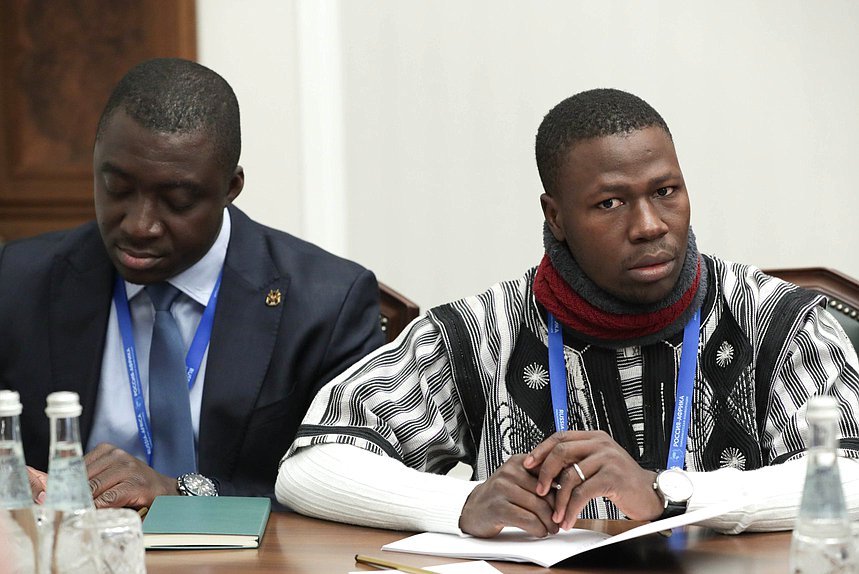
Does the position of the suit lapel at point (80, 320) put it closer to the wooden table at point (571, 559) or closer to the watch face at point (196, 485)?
the watch face at point (196, 485)

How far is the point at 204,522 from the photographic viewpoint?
171 centimetres

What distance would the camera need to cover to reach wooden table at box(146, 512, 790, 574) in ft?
4.88

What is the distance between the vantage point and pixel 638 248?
192cm

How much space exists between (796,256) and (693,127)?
49 centimetres

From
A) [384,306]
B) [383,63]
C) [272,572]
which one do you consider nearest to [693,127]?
[383,63]

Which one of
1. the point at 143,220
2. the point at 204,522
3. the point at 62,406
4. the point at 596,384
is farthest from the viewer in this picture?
the point at 143,220

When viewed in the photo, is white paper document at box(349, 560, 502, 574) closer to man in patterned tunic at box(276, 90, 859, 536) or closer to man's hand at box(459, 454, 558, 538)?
man's hand at box(459, 454, 558, 538)

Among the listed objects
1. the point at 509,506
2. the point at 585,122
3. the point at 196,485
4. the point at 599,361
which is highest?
the point at 585,122

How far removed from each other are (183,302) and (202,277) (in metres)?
0.06

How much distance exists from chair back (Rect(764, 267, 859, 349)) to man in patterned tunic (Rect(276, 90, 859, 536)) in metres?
0.40

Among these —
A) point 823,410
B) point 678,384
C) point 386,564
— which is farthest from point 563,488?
point 823,410

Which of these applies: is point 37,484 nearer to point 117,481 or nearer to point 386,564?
point 117,481

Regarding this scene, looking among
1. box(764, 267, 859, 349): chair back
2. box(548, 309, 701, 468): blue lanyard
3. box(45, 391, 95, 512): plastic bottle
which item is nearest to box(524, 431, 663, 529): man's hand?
box(548, 309, 701, 468): blue lanyard

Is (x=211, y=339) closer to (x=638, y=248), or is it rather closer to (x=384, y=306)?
(x=384, y=306)
